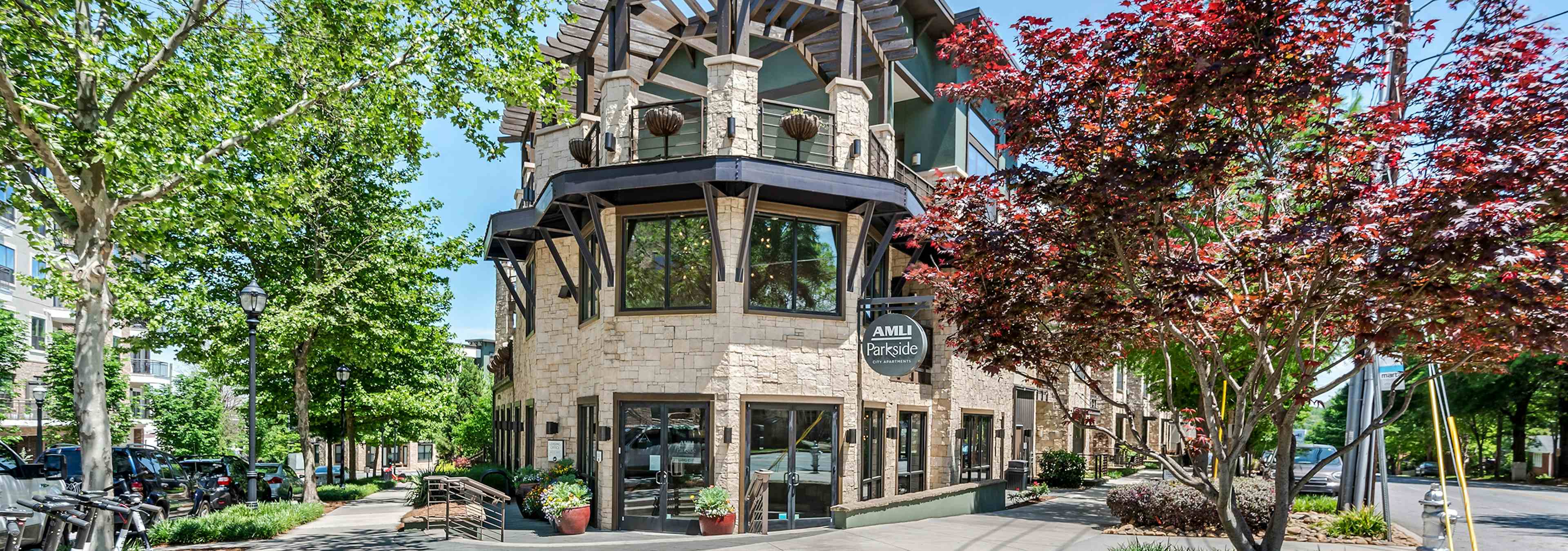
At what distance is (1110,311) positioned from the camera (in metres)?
7.77

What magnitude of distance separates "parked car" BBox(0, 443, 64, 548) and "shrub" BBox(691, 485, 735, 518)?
8.82 m

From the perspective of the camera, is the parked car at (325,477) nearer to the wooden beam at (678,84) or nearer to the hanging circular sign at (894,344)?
the wooden beam at (678,84)

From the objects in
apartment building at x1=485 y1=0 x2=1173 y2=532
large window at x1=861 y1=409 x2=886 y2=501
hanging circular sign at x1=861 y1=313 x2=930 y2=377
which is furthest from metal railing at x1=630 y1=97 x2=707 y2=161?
large window at x1=861 y1=409 x2=886 y2=501

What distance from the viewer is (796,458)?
1546cm

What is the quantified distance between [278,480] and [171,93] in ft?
55.0

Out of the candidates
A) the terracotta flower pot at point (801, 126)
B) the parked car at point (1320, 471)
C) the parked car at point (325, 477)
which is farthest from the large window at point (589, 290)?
the parked car at point (325, 477)

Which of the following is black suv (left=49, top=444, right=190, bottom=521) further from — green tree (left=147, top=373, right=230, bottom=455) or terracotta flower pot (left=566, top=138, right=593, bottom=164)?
green tree (left=147, top=373, right=230, bottom=455)

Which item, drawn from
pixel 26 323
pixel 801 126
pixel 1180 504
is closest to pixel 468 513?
pixel 801 126

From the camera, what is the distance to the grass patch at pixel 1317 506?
17062mm

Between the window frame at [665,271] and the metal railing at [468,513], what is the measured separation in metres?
3.71

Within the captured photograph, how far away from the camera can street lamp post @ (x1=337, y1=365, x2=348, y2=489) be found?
24938 mm

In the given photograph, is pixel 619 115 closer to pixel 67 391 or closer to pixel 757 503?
pixel 757 503

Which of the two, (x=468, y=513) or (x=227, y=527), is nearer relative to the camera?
(x=227, y=527)

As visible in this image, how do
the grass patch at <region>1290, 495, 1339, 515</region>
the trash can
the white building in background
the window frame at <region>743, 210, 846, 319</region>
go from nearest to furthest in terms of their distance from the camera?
Answer: 1. the window frame at <region>743, 210, 846, 319</region>
2. the grass patch at <region>1290, 495, 1339, 515</region>
3. the trash can
4. the white building in background
